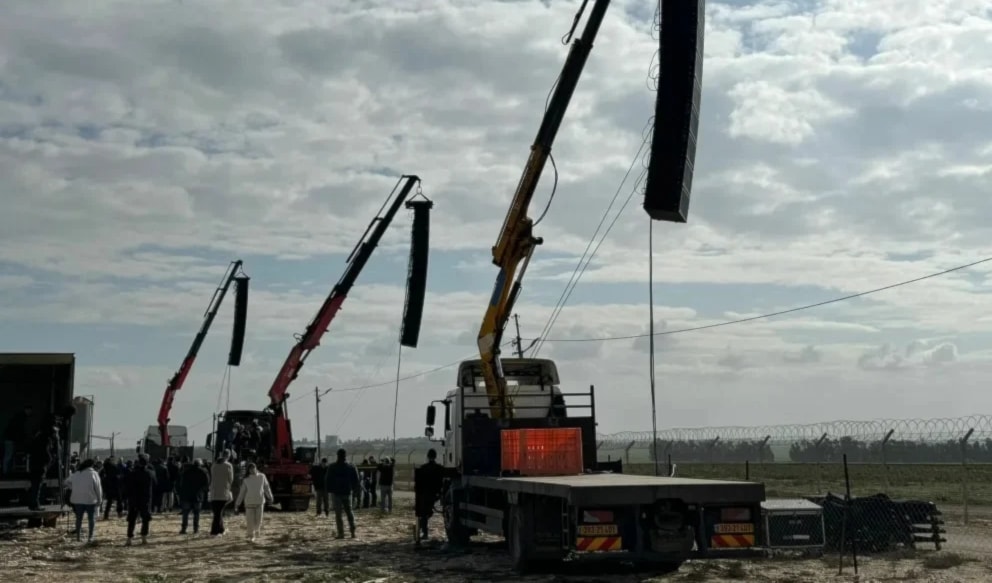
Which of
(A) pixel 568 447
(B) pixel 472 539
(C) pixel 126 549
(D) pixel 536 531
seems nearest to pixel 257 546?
(C) pixel 126 549

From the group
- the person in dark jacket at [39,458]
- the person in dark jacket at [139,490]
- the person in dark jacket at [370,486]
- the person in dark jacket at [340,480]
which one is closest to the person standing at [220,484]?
the person in dark jacket at [139,490]

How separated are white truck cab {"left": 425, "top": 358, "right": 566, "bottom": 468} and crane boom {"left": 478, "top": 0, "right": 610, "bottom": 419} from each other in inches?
13.7

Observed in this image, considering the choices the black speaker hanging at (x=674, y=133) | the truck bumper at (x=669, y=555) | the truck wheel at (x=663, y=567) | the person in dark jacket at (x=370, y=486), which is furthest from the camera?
the person in dark jacket at (x=370, y=486)

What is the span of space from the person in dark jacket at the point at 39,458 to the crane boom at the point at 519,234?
28.1 feet

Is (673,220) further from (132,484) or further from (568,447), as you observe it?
(132,484)

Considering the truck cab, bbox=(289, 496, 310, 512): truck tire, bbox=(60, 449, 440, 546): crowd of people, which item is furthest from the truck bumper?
the truck cab

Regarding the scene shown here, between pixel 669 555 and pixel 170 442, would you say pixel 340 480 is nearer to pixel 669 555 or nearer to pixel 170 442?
pixel 669 555

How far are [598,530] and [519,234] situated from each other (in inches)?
361

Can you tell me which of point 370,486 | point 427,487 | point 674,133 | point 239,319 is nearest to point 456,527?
point 427,487

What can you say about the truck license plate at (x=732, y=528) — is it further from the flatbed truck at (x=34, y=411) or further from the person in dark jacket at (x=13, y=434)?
the person in dark jacket at (x=13, y=434)

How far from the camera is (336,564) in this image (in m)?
16.1

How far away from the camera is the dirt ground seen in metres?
14.3

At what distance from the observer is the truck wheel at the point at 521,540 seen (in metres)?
14.1

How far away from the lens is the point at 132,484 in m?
20.5
